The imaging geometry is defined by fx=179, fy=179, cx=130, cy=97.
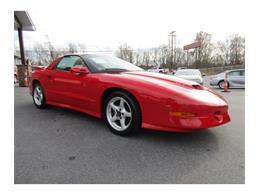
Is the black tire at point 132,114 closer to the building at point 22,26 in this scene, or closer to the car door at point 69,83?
the car door at point 69,83

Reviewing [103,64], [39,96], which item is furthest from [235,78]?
[39,96]

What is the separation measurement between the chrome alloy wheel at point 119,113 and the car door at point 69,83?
0.54 metres

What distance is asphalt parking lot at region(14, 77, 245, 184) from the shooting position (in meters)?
1.69

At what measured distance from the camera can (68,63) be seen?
139 inches

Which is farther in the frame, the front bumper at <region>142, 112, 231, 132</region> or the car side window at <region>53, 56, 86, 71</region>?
the car side window at <region>53, 56, 86, 71</region>

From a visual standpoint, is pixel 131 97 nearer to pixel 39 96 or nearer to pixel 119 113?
pixel 119 113

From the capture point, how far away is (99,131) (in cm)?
277

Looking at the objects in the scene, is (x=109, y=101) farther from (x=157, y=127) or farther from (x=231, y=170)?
(x=231, y=170)

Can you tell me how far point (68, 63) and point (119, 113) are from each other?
1651 millimetres

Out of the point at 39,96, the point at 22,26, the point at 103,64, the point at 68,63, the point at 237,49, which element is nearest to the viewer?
the point at 103,64

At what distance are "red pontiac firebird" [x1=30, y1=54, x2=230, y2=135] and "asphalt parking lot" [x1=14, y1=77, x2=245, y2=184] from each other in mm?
270

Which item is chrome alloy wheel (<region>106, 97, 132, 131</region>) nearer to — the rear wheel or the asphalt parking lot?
the asphalt parking lot

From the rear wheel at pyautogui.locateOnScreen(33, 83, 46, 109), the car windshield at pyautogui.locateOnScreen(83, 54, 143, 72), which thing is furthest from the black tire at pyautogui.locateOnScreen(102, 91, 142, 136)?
the rear wheel at pyautogui.locateOnScreen(33, 83, 46, 109)

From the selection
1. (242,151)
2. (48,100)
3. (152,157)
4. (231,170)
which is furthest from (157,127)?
(48,100)
